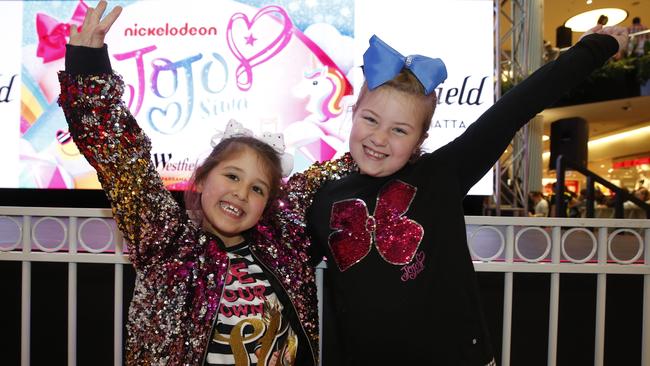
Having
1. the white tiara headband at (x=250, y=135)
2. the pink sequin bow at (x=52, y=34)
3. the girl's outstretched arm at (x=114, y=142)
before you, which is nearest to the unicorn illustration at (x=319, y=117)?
the pink sequin bow at (x=52, y=34)

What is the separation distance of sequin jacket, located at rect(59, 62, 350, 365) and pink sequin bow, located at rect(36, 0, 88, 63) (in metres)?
4.35

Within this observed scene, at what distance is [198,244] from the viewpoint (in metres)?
1.13

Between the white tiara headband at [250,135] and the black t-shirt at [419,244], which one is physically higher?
the white tiara headband at [250,135]

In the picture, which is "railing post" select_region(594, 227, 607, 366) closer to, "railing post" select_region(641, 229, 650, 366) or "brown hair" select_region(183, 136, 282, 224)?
"railing post" select_region(641, 229, 650, 366)

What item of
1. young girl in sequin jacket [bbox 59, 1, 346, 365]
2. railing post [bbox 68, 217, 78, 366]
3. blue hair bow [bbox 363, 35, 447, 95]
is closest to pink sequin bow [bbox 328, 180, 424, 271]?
young girl in sequin jacket [bbox 59, 1, 346, 365]

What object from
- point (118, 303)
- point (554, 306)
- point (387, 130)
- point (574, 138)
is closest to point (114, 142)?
point (387, 130)

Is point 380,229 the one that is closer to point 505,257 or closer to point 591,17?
point 505,257

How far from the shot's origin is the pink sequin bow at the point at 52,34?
4.65 meters

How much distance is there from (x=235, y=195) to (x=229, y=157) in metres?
0.11

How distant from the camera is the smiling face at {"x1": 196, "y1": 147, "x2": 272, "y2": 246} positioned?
113 centimetres

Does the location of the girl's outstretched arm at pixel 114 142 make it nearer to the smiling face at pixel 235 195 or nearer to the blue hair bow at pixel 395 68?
the smiling face at pixel 235 195

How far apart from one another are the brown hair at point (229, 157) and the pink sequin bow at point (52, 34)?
14.2 ft

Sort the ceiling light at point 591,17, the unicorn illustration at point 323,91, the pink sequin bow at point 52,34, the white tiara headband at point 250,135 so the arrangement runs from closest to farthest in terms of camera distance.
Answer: the white tiara headband at point 250,135
the unicorn illustration at point 323,91
the pink sequin bow at point 52,34
the ceiling light at point 591,17

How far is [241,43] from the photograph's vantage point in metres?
4.55
